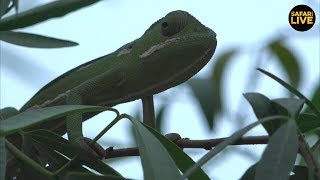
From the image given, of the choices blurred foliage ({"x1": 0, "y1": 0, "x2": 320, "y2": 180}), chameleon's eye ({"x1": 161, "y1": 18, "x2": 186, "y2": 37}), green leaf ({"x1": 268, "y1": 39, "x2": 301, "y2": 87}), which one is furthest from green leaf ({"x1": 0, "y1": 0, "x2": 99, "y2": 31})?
green leaf ({"x1": 268, "y1": 39, "x2": 301, "y2": 87})

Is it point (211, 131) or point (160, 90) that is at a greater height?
point (160, 90)

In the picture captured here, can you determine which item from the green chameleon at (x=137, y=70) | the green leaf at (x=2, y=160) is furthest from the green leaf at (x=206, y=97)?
the green leaf at (x=2, y=160)

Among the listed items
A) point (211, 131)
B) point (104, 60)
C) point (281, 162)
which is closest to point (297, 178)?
point (281, 162)

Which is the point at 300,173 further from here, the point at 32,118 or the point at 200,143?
the point at 32,118

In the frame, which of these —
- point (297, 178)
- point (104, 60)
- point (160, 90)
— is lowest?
point (297, 178)

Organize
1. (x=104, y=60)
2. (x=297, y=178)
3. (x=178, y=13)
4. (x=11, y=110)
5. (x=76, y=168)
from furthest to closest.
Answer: (x=11, y=110) < (x=104, y=60) < (x=178, y=13) < (x=76, y=168) < (x=297, y=178)

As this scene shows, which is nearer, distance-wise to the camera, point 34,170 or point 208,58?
point 34,170

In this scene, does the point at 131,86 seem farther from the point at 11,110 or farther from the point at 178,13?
the point at 11,110
